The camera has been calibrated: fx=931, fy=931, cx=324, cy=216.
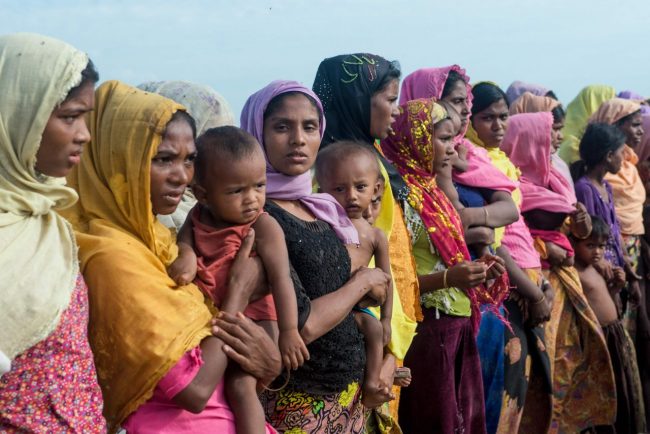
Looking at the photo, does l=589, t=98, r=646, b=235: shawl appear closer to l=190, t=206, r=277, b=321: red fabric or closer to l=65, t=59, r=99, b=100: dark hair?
l=190, t=206, r=277, b=321: red fabric

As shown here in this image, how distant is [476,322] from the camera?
16.7ft

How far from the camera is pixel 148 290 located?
8.86 ft

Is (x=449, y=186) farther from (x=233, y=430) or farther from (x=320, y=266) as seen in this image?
(x=233, y=430)

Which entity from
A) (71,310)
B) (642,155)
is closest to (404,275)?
(71,310)

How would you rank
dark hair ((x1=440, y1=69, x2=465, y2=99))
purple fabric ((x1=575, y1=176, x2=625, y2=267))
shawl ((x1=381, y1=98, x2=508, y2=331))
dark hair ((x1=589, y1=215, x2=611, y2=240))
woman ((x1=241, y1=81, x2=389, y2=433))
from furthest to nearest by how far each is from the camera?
1. purple fabric ((x1=575, y1=176, x2=625, y2=267))
2. dark hair ((x1=589, y1=215, x2=611, y2=240))
3. dark hair ((x1=440, y1=69, x2=465, y2=99))
4. shawl ((x1=381, y1=98, x2=508, y2=331))
5. woman ((x1=241, y1=81, x2=389, y2=433))

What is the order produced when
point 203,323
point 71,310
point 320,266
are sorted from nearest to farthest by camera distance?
point 71,310 → point 203,323 → point 320,266

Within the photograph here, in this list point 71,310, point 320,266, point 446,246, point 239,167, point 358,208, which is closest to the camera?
point 71,310

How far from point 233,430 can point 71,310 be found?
0.70 m

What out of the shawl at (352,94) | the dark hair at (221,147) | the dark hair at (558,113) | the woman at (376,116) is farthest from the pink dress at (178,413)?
the dark hair at (558,113)

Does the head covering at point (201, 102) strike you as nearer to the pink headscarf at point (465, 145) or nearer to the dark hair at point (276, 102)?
the dark hair at point (276, 102)

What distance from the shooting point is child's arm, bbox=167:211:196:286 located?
2.86m

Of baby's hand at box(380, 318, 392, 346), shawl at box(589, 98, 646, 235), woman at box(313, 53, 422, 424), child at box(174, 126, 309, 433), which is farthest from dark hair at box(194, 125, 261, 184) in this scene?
shawl at box(589, 98, 646, 235)

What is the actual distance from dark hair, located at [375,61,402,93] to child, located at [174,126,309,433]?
1562mm

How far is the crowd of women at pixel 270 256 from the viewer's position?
249 centimetres
